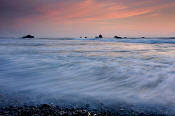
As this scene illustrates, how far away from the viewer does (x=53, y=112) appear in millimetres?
2230

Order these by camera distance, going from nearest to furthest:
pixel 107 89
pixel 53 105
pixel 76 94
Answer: pixel 53 105 < pixel 76 94 < pixel 107 89

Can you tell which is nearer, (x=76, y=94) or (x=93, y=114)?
Result: (x=93, y=114)

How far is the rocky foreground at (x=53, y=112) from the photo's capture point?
2.16 meters

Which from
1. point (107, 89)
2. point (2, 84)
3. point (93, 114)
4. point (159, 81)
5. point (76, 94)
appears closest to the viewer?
point (93, 114)

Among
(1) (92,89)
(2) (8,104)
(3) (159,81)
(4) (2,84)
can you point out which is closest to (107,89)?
(1) (92,89)

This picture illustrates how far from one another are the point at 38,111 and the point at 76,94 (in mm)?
900

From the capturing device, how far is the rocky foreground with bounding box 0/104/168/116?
2160 millimetres

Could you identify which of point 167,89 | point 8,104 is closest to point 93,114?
point 8,104

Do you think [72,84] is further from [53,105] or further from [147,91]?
[147,91]

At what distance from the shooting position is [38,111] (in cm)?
222

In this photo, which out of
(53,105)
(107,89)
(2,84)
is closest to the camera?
(53,105)

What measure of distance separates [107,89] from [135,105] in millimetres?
792

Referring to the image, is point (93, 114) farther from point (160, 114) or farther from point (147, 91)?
point (147, 91)

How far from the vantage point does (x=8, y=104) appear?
252 centimetres
